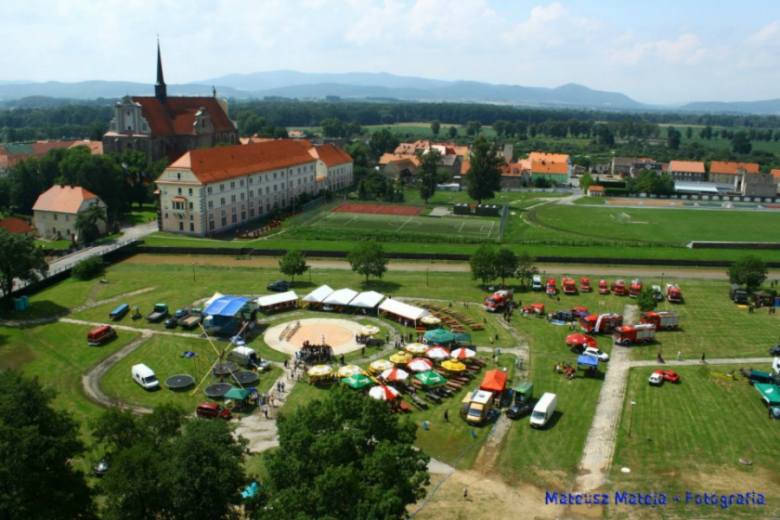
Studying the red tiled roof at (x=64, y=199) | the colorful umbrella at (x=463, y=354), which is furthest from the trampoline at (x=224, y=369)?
the red tiled roof at (x=64, y=199)

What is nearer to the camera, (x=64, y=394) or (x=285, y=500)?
(x=285, y=500)

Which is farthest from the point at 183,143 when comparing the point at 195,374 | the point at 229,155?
the point at 195,374

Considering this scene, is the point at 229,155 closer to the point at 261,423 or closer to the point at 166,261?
the point at 166,261

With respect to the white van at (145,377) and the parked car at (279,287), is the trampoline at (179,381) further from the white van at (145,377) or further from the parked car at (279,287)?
the parked car at (279,287)

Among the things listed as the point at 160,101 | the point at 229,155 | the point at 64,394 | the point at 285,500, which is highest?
the point at 160,101

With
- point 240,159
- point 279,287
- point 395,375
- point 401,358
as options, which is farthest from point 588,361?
point 240,159

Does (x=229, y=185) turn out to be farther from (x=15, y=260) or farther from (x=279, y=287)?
(x=15, y=260)

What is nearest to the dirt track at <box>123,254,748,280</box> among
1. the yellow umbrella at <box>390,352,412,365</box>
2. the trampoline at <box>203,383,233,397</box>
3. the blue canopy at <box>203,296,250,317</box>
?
the blue canopy at <box>203,296,250,317</box>
